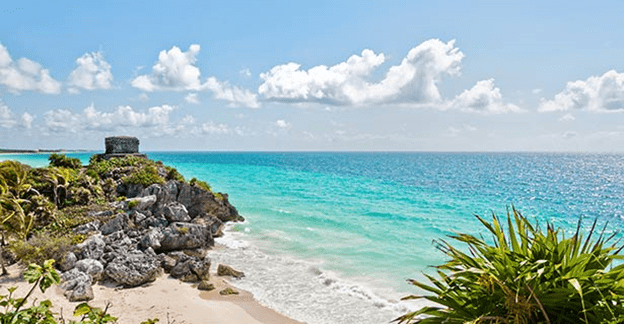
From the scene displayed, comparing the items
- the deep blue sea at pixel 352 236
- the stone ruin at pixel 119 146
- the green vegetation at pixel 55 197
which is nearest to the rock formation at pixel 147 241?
the green vegetation at pixel 55 197

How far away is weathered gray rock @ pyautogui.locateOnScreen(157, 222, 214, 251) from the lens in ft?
70.6

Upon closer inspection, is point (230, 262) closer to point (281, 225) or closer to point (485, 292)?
point (281, 225)

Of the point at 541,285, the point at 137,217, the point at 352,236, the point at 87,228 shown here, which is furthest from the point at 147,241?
the point at 541,285

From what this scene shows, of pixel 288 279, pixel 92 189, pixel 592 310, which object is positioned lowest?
pixel 288 279

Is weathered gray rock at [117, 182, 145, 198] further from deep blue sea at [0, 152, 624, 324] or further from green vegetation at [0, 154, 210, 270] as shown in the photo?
deep blue sea at [0, 152, 624, 324]

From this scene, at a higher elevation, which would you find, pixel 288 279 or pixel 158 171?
pixel 158 171

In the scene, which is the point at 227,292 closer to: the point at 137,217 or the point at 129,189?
the point at 137,217

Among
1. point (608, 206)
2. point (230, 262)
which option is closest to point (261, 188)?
point (230, 262)

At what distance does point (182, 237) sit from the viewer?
2192 cm

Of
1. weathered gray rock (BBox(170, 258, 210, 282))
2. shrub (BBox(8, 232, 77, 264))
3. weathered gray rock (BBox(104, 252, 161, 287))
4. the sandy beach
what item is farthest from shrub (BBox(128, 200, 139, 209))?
the sandy beach

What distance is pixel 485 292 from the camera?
429 centimetres

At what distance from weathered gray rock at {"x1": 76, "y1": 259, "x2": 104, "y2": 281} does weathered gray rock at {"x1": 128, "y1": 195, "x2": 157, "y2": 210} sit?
29.0 feet

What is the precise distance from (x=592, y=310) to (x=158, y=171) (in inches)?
1307

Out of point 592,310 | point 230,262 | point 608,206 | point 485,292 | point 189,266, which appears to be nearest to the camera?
point 592,310
